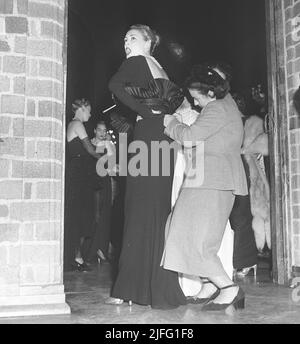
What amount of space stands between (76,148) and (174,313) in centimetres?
284

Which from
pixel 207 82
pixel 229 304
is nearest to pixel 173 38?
pixel 207 82

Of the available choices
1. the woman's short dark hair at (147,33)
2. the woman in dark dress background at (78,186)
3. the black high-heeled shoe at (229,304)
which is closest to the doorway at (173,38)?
the woman in dark dress background at (78,186)

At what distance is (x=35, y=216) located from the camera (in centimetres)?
279

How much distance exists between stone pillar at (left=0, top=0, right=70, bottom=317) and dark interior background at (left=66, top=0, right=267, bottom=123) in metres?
3.62

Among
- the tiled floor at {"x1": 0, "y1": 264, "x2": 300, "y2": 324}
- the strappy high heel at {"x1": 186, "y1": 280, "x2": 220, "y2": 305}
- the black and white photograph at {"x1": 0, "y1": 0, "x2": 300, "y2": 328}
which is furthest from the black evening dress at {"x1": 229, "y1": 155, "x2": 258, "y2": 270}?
the strappy high heel at {"x1": 186, "y1": 280, "x2": 220, "y2": 305}

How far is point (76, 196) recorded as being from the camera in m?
5.29

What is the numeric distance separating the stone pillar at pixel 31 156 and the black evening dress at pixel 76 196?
2302mm

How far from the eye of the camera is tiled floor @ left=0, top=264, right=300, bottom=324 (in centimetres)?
253

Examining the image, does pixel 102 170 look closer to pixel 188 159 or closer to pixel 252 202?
pixel 252 202

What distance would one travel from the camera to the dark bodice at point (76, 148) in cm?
518

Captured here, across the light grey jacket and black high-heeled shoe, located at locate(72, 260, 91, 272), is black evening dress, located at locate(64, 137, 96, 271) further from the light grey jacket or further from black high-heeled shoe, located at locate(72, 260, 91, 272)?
the light grey jacket

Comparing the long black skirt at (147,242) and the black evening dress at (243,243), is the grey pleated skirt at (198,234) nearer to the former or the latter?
the long black skirt at (147,242)
